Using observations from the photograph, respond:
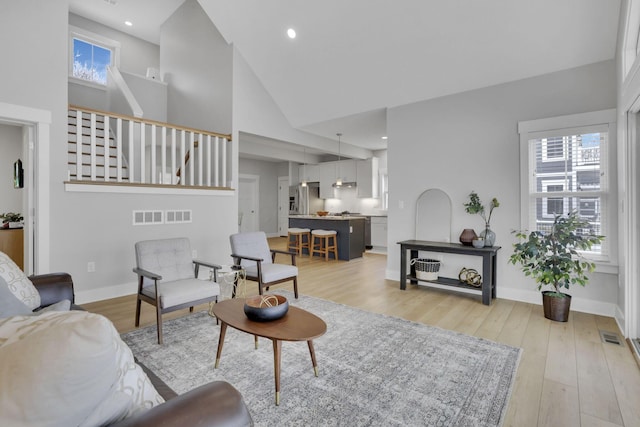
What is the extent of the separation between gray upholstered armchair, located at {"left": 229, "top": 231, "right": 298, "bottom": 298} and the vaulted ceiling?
9.02 feet

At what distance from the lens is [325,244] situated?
22.8ft

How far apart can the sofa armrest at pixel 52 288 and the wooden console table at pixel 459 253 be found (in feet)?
12.1

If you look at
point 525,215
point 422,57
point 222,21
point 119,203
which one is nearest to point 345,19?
point 422,57

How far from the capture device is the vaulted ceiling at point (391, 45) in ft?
10.6

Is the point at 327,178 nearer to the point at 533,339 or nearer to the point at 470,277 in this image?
the point at 470,277

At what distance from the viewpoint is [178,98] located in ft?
21.0

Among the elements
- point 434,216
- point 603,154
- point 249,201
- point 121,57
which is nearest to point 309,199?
point 249,201

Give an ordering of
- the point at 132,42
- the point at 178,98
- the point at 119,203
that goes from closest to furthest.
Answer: the point at 119,203, the point at 178,98, the point at 132,42

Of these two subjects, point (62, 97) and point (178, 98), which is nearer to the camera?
→ point (62, 97)

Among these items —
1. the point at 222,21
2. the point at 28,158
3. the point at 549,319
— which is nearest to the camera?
the point at 549,319

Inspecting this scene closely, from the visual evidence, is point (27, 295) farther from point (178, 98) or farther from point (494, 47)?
point (178, 98)

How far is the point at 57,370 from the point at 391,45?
4457mm


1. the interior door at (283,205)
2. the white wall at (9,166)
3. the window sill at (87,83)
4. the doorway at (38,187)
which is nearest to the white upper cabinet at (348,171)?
the interior door at (283,205)

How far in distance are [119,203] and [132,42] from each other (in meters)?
5.69
